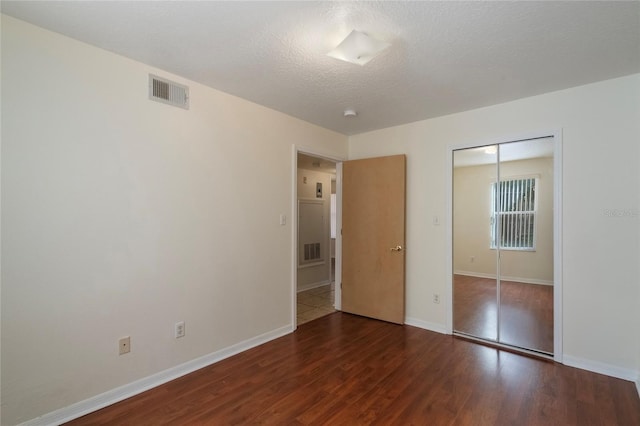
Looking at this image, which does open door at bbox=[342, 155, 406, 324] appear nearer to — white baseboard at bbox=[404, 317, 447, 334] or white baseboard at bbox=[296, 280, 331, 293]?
white baseboard at bbox=[404, 317, 447, 334]

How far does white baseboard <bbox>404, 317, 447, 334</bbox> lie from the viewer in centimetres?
335

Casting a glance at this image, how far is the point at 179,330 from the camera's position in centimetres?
244

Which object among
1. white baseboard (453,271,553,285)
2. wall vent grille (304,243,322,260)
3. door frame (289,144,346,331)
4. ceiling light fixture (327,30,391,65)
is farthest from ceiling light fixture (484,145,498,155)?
wall vent grille (304,243,322,260)

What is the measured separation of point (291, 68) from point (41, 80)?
1618mm

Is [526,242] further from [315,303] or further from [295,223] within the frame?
[315,303]

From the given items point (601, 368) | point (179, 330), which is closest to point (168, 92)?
point (179, 330)

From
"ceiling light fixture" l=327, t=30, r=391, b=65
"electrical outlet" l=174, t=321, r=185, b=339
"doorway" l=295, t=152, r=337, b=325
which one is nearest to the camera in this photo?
"ceiling light fixture" l=327, t=30, r=391, b=65

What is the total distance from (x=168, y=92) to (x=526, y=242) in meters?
3.59

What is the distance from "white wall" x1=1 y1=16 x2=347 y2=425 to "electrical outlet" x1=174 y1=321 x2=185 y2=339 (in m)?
0.04

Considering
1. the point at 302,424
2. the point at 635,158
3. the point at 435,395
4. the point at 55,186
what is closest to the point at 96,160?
the point at 55,186

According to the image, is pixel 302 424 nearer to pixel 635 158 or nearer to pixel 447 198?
pixel 447 198

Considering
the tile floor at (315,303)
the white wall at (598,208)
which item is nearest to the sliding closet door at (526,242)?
the white wall at (598,208)

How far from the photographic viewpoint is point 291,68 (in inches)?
90.0

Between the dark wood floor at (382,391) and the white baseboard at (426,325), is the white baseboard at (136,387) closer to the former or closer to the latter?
the dark wood floor at (382,391)
